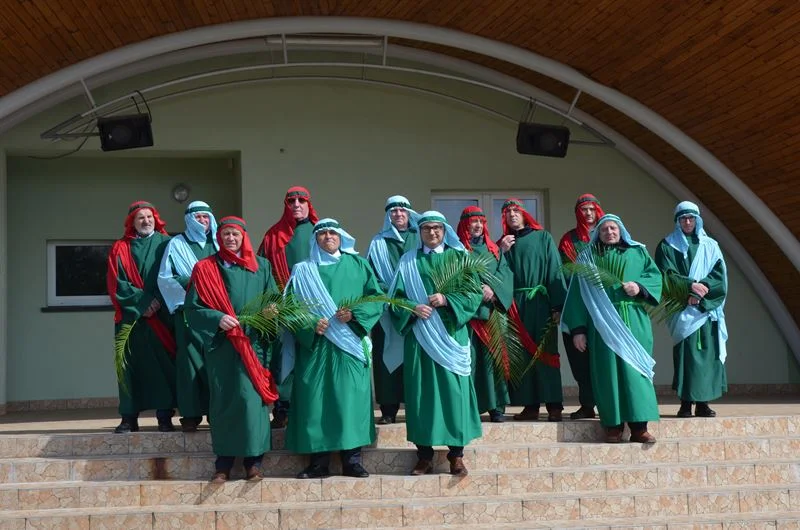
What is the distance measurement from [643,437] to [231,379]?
287 centimetres

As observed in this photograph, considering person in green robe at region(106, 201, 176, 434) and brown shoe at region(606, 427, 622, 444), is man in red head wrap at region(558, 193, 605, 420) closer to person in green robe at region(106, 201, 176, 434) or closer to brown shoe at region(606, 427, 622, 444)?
brown shoe at region(606, 427, 622, 444)

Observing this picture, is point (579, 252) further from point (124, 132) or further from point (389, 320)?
point (124, 132)

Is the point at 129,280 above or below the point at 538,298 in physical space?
above

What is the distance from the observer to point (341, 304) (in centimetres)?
686

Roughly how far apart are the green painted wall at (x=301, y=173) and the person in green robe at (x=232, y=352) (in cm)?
418

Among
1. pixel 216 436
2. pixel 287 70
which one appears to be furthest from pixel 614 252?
pixel 287 70

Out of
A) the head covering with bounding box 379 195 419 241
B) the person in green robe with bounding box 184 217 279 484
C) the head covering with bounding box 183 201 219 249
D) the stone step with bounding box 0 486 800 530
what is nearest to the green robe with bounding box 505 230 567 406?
the head covering with bounding box 379 195 419 241

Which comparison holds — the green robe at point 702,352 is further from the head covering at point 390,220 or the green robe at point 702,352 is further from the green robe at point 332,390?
the green robe at point 332,390

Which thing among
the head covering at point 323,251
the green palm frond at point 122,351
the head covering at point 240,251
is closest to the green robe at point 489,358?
the head covering at point 323,251

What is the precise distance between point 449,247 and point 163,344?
6.88 ft

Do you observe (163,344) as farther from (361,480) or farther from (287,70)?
(287,70)

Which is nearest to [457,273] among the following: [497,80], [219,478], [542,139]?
[219,478]

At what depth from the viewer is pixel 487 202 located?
1170cm

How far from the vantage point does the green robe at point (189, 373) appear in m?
7.17
